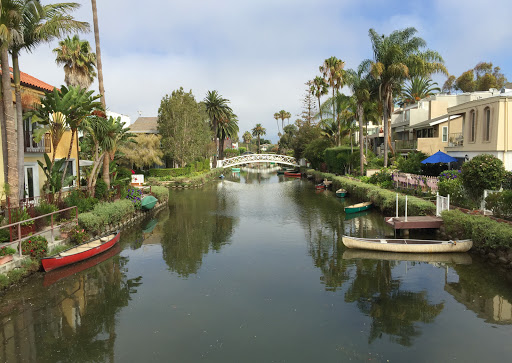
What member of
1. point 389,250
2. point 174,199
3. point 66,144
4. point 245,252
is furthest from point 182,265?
point 174,199

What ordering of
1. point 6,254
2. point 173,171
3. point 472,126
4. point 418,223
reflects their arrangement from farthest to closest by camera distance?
point 173,171 < point 472,126 < point 418,223 < point 6,254

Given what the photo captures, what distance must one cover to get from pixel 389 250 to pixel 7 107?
724 inches

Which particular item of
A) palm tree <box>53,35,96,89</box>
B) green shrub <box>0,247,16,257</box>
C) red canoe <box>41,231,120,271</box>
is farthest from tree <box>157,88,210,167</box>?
green shrub <box>0,247,16,257</box>

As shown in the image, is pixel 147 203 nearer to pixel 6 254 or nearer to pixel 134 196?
pixel 134 196

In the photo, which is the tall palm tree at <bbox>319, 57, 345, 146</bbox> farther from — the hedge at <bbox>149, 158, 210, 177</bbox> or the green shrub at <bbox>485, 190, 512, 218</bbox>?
the green shrub at <bbox>485, 190, 512, 218</bbox>

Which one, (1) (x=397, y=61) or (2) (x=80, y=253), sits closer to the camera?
(2) (x=80, y=253)

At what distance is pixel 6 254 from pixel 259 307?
30.4 feet

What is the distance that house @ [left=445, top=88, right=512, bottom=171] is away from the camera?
81.0 ft

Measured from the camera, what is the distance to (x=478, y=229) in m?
16.4

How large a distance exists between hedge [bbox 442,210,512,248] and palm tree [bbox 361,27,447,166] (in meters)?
22.8

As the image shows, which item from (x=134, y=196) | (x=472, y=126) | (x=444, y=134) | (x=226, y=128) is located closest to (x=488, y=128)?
(x=472, y=126)

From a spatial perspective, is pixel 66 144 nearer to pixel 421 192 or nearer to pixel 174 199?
pixel 174 199

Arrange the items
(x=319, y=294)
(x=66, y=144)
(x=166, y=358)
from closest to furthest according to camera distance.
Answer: (x=166, y=358), (x=319, y=294), (x=66, y=144)

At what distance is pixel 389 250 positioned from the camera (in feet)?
59.0
